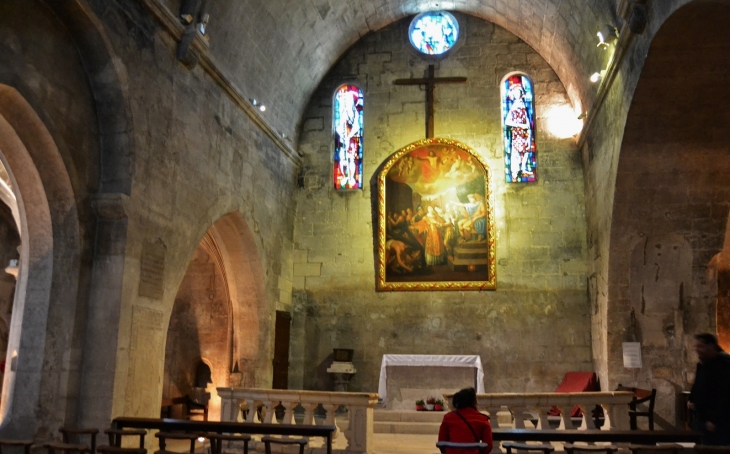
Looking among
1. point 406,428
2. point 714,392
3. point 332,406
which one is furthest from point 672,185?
point 332,406

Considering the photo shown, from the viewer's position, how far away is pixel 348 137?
13031mm

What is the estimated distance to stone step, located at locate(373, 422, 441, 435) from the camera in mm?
9547

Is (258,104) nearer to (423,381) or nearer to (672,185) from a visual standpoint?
(423,381)

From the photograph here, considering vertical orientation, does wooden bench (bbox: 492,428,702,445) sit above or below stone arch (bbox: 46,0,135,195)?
below

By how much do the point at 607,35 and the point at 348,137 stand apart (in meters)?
5.73

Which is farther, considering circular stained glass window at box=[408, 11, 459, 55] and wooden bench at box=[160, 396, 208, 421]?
circular stained glass window at box=[408, 11, 459, 55]

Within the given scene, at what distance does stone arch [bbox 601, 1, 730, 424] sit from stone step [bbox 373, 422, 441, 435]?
2.72 metres

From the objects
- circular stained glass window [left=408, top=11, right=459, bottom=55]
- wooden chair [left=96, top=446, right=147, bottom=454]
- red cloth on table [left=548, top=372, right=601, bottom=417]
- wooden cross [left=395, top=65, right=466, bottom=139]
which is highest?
circular stained glass window [left=408, top=11, right=459, bottom=55]

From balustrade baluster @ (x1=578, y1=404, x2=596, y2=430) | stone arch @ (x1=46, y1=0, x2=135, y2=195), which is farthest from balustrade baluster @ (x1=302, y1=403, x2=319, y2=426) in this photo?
stone arch @ (x1=46, y1=0, x2=135, y2=195)

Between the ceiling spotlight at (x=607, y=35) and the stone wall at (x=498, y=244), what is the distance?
3.61 meters

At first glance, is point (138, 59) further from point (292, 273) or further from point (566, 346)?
point (566, 346)

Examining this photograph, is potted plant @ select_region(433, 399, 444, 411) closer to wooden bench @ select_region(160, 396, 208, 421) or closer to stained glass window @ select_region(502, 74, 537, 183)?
wooden bench @ select_region(160, 396, 208, 421)

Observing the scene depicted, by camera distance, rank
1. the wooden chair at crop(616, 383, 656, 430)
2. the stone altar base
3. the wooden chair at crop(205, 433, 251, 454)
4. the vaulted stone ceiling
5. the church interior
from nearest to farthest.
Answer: the wooden chair at crop(205, 433, 251, 454), the church interior, the wooden chair at crop(616, 383, 656, 430), the vaulted stone ceiling, the stone altar base

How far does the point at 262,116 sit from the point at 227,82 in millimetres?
1413
